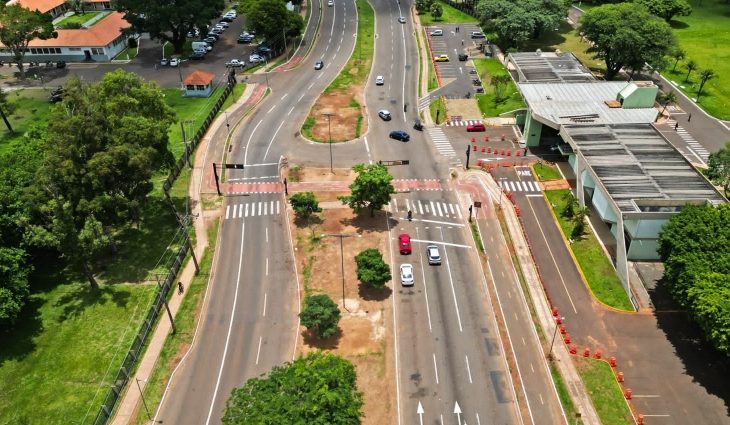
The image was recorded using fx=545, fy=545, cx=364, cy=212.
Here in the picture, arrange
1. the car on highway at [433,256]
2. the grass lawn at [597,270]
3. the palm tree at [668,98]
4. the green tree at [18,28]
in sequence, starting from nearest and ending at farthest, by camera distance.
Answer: the grass lawn at [597,270]
the car on highway at [433,256]
the palm tree at [668,98]
the green tree at [18,28]

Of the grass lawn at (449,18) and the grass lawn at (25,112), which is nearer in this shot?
the grass lawn at (25,112)

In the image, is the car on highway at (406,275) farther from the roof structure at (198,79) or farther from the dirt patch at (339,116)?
the roof structure at (198,79)

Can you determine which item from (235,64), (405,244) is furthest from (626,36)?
(235,64)

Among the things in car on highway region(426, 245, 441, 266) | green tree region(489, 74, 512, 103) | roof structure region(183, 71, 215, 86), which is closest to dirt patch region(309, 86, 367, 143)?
roof structure region(183, 71, 215, 86)

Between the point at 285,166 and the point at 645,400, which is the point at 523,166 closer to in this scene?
the point at 285,166

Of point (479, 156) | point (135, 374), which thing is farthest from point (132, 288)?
point (479, 156)

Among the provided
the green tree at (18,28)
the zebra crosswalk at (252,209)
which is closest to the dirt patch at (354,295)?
the zebra crosswalk at (252,209)

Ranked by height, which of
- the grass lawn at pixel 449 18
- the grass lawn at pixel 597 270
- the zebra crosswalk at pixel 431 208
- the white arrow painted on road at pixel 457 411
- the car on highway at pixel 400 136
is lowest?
the white arrow painted on road at pixel 457 411
